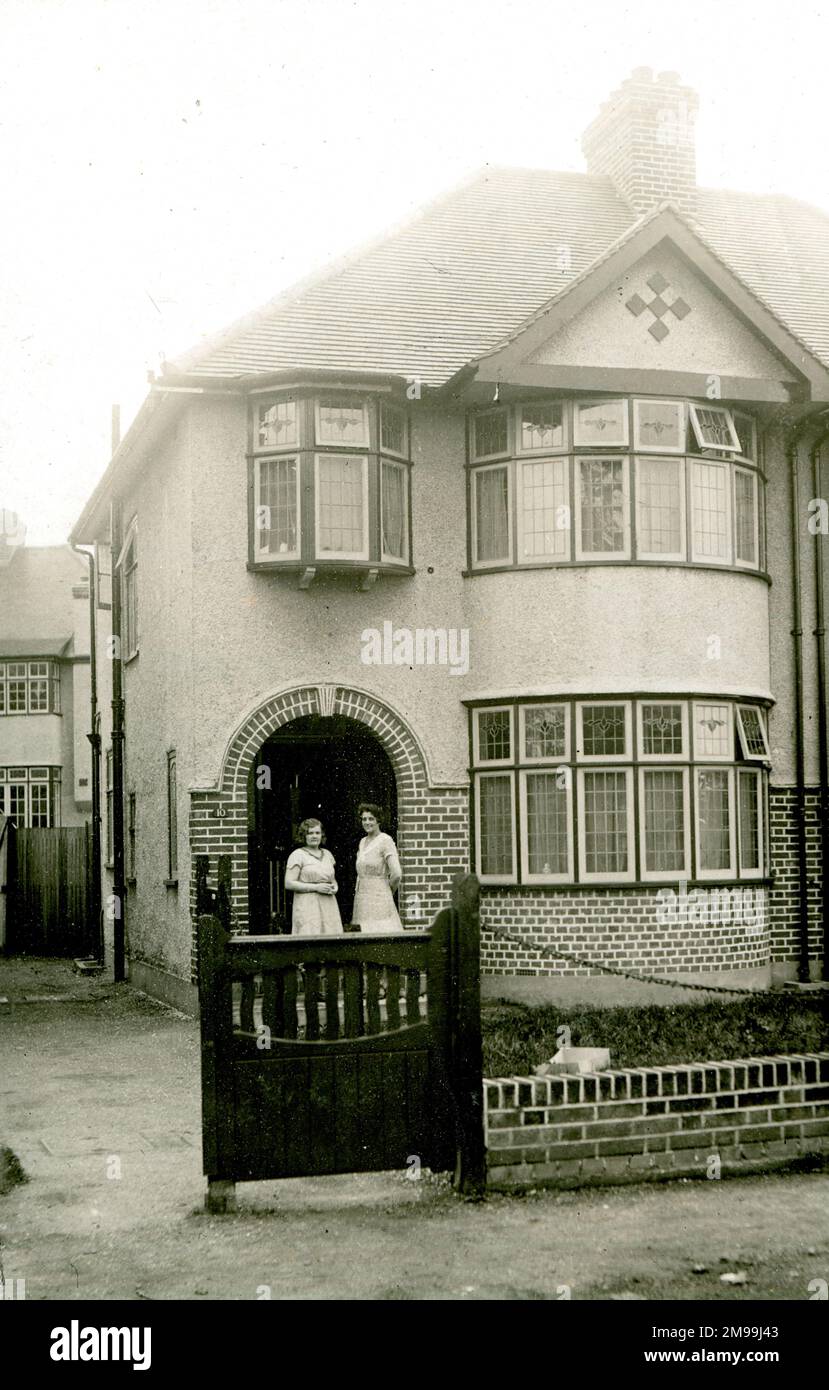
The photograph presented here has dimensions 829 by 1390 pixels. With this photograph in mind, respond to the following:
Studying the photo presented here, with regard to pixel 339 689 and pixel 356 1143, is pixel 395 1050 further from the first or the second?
pixel 339 689

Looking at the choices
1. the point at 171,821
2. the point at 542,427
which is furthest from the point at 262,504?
the point at 171,821

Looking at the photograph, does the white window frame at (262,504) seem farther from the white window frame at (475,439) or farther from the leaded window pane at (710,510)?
the leaded window pane at (710,510)

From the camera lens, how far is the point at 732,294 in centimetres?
1545

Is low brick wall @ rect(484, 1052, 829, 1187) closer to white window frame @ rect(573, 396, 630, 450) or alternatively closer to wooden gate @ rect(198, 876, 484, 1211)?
wooden gate @ rect(198, 876, 484, 1211)

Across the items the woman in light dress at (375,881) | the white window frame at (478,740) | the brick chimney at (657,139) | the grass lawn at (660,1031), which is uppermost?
the brick chimney at (657,139)

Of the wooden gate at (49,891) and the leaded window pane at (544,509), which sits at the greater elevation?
the leaded window pane at (544,509)

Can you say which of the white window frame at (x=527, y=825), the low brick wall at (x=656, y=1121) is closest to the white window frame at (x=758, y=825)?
the white window frame at (x=527, y=825)

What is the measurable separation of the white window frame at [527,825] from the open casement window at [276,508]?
3274mm

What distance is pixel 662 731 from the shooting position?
15.2 m

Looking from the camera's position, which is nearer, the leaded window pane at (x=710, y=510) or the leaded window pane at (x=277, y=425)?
the leaded window pane at (x=277, y=425)

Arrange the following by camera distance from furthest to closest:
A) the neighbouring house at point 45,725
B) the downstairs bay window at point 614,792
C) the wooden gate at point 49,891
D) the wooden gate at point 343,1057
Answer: the neighbouring house at point 45,725 < the wooden gate at point 49,891 < the downstairs bay window at point 614,792 < the wooden gate at point 343,1057

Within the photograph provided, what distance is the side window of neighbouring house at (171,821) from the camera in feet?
55.3

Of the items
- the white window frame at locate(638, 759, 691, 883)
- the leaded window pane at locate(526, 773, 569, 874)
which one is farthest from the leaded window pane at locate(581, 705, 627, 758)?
the leaded window pane at locate(526, 773, 569, 874)

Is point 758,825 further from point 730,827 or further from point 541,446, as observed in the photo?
point 541,446
